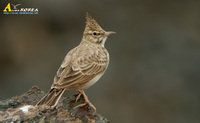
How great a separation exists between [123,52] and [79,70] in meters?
5.45

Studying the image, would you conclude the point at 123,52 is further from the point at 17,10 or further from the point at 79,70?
the point at 79,70

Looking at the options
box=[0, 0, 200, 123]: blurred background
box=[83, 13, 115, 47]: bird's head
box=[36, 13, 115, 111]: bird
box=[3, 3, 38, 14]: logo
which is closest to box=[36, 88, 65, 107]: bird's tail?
box=[36, 13, 115, 111]: bird

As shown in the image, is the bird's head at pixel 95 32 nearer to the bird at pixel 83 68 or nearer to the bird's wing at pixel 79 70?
the bird at pixel 83 68

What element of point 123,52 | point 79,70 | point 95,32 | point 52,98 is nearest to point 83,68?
point 79,70

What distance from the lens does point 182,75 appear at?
11.8m

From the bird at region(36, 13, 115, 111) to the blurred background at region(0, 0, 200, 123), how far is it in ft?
12.3

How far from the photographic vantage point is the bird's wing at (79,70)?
20.9ft

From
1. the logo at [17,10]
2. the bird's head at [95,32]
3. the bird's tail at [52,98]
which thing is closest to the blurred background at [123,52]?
the logo at [17,10]

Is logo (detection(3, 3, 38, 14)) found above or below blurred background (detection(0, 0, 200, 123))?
above

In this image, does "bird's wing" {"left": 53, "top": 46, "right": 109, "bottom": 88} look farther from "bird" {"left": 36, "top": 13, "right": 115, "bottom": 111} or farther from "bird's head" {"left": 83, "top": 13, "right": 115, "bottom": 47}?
"bird's head" {"left": 83, "top": 13, "right": 115, "bottom": 47}

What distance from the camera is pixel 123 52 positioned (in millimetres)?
11922

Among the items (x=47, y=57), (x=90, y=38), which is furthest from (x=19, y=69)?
(x=90, y=38)

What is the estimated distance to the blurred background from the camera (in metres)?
11.5

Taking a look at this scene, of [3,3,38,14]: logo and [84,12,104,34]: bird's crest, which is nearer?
[84,12,104,34]: bird's crest
